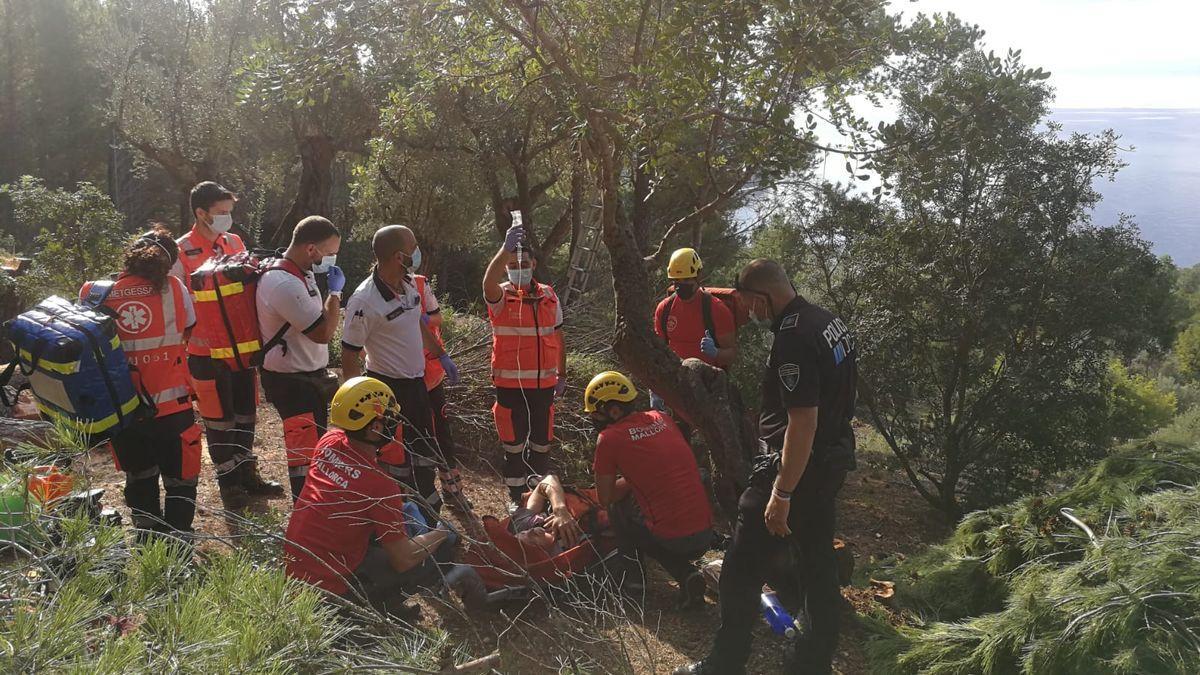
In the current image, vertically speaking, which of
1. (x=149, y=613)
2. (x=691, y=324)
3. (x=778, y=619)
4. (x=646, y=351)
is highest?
(x=691, y=324)

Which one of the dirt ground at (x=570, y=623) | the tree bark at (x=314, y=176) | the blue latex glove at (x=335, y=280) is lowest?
the dirt ground at (x=570, y=623)

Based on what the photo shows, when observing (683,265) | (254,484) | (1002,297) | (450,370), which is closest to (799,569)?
(683,265)

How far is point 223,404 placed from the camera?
486 cm

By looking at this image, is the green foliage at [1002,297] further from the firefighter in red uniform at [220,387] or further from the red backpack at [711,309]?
the firefighter in red uniform at [220,387]

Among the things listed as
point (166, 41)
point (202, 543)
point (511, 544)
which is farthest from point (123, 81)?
point (511, 544)

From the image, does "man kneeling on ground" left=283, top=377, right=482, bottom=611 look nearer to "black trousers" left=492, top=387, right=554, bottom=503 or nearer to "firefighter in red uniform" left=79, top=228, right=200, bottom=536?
"firefighter in red uniform" left=79, top=228, right=200, bottom=536

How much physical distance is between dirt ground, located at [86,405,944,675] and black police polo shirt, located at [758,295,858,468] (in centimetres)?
105

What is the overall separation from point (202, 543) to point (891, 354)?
240 inches

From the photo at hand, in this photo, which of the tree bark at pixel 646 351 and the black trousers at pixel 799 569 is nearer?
the black trousers at pixel 799 569

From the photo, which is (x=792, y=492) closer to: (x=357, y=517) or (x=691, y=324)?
(x=357, y=517)

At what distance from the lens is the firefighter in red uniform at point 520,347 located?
5.09 m

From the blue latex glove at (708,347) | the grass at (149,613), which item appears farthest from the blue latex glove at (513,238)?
the grass at (149,613)

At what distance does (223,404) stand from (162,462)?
0.93 m

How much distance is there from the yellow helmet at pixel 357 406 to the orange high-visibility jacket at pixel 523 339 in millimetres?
1610
